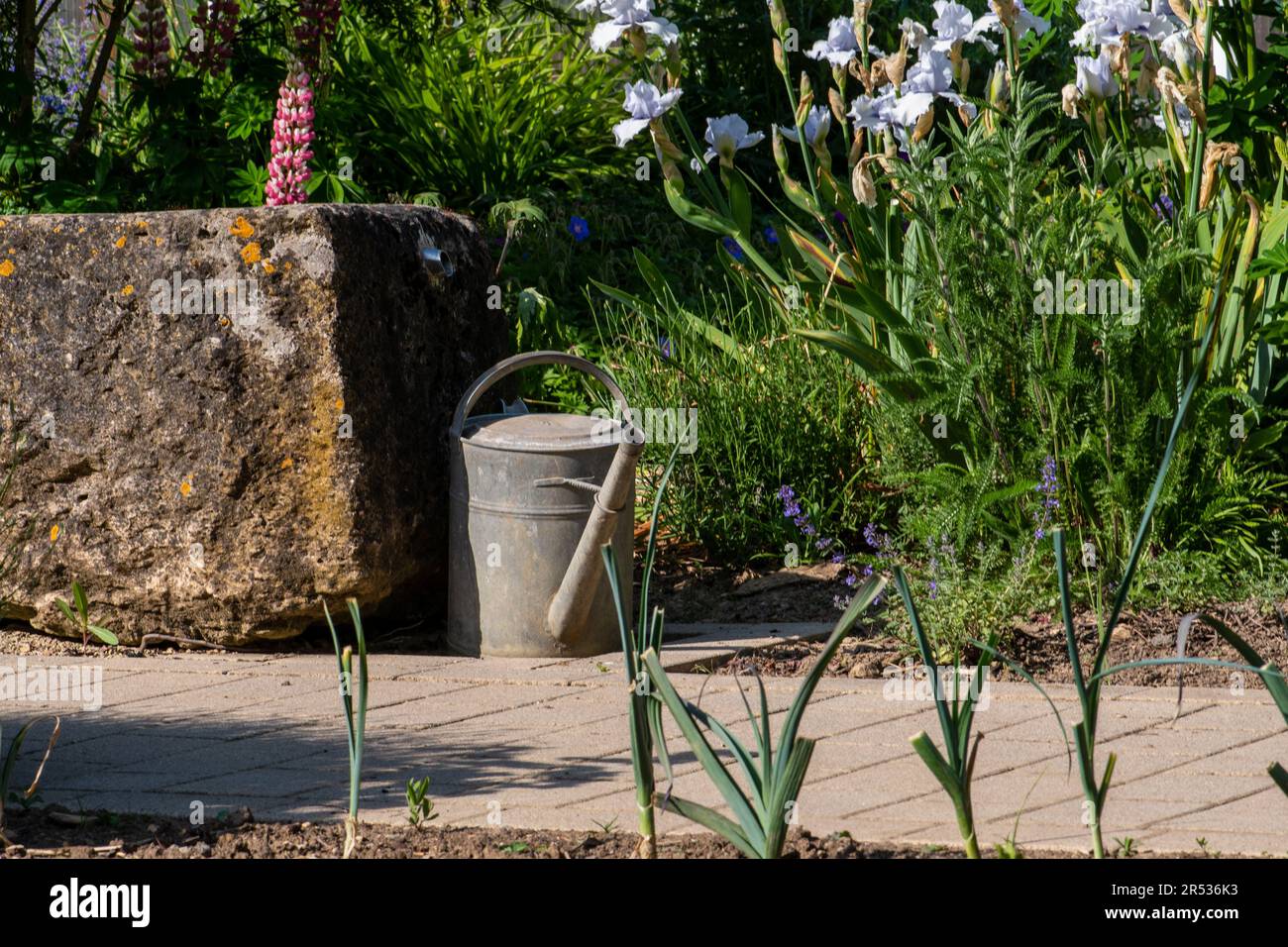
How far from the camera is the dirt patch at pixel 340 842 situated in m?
2.40

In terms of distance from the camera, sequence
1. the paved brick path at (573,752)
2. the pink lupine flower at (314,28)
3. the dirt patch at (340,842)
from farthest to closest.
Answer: the pink lupine flower at (314,28) < the paved brick path at (573,752) < the dirt patch at (340,842)

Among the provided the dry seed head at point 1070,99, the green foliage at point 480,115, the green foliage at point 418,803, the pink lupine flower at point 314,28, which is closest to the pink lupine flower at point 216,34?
the pink lupine flower at point 314,28

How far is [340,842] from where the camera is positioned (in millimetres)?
2529

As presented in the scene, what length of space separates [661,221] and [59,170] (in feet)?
9.17

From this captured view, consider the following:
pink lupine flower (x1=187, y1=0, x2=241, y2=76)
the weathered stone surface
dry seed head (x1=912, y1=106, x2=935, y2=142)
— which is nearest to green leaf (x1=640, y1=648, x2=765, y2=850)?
the weathered stone surface

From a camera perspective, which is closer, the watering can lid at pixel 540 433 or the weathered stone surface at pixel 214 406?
the weathered stone surface at pixel 214 406

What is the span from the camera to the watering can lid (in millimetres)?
4090

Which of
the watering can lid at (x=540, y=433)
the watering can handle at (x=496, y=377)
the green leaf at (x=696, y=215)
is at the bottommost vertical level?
the watering can lid at (x=540, y=433)

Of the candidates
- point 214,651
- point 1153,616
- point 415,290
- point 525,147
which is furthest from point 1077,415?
point 525,147

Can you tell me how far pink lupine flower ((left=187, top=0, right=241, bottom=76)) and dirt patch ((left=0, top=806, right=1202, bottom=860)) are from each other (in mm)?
3966

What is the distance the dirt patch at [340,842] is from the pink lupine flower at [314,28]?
3.78 metres

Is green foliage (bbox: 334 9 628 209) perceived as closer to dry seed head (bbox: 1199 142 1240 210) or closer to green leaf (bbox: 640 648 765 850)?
dry seed head (bbox: 1199 142 1240 210)

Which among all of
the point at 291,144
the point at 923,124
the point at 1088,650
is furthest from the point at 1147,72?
the point at 291,144

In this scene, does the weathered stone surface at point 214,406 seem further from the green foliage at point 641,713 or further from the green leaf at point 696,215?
the green foliage at point 641,713
